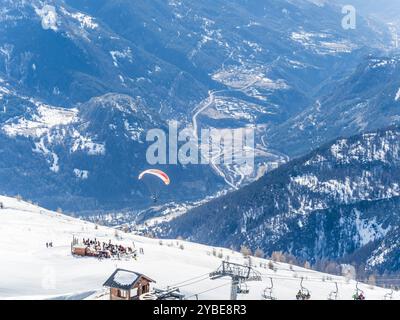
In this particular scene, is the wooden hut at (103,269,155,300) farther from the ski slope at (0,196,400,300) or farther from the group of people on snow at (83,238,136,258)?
the group of people on snow at (83,238,136,258)

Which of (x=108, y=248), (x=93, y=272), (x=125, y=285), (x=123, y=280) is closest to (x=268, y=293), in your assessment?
(x=93, y=272)

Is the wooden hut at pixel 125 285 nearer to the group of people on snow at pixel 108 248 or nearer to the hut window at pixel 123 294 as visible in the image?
→ the hut window at pixel 123 294

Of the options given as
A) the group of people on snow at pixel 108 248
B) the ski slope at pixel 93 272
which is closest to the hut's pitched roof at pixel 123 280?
the ski slope at pixel 93 272

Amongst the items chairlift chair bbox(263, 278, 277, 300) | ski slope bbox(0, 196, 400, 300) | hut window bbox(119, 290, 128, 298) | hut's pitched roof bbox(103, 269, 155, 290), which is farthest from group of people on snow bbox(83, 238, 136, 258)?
hut window bbox(119, 290, 128, 298)

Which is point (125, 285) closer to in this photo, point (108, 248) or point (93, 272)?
point (93, 272)

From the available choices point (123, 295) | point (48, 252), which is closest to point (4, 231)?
point (48, 252)
